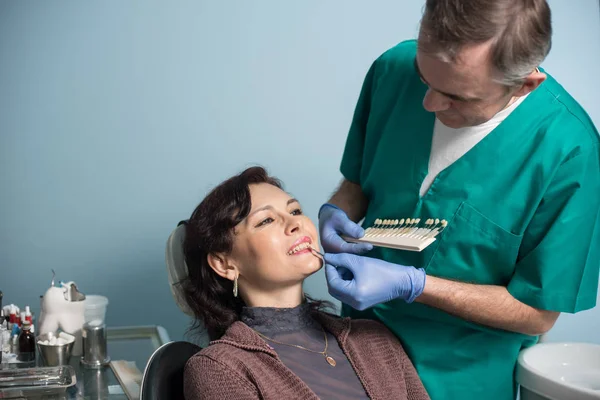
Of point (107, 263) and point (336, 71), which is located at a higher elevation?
point (336, 71)

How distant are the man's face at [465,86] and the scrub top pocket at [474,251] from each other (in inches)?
9.8

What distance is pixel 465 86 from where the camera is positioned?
59.2 inches

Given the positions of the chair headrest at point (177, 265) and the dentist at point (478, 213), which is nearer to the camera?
the dentist at point (478, 213)

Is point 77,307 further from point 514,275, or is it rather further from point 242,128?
point 514,275

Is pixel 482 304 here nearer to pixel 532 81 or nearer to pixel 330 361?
pixel 330 361

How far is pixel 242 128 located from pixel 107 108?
1.57 ft

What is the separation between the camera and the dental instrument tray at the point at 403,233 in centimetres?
162

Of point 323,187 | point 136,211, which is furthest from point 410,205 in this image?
point 136,211

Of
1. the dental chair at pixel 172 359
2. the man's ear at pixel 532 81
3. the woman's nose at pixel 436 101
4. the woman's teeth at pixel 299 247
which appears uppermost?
the man's ear at pixel 532 81

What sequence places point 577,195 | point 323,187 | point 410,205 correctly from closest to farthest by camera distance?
1. point 577,195
2. point 410,205
3. point 323,187

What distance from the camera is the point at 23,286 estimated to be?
2.60 meters

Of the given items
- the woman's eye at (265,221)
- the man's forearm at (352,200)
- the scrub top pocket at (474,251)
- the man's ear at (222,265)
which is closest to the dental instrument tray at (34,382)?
the man's ear at (222,265)

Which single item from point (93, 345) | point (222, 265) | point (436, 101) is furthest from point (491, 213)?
point (93, 345)

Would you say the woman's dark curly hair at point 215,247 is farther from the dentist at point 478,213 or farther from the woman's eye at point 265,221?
the dentist at point 478,213
